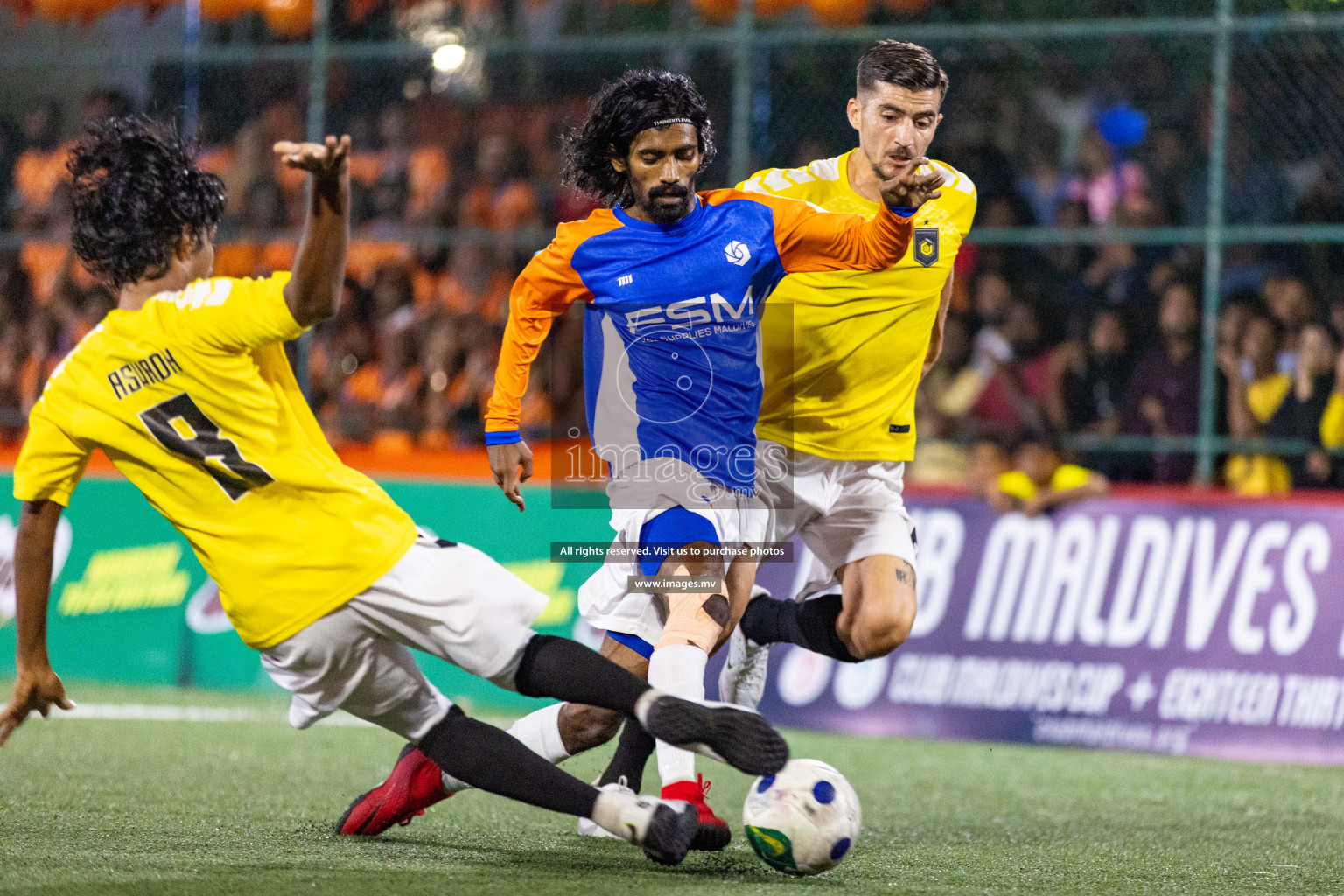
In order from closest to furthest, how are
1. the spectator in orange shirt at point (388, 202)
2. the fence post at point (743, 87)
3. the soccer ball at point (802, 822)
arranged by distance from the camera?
the soccer ball at point (802, 822) → the fence post at point (743, 87) → the spectator in orange shirt at point (388, 202)

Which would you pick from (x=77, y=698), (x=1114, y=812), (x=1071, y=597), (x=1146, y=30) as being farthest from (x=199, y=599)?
(x=1146, y=30)

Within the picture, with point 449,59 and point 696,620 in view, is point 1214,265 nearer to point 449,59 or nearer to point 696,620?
point 696,620

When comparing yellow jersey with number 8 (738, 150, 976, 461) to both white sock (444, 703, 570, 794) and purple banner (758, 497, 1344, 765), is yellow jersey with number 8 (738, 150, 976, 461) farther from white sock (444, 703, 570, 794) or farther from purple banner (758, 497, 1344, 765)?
purple banner (758, 497, 1344, 765)

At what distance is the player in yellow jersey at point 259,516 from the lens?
3.63 meters

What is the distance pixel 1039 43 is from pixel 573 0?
11.0 feet

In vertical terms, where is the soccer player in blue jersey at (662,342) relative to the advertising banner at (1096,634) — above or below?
above

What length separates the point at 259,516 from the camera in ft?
12.2

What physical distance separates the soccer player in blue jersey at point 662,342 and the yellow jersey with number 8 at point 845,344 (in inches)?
17.3

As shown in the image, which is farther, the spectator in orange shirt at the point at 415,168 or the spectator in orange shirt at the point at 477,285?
the spectator in orange shirt at the point at 415,168

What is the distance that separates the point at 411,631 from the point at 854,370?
2056 millimetres

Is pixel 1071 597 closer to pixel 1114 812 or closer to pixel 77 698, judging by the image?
pixel 1114 812

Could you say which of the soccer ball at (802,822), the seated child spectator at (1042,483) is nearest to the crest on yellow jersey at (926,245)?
the soccer ball at (802,822)

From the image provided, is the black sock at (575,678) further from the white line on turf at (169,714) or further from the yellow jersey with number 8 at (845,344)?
the white line on turf at (169,714)

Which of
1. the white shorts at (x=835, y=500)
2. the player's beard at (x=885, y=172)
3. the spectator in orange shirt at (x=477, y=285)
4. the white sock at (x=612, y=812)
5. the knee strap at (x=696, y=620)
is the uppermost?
the player's beard at (x=885, y=172)
